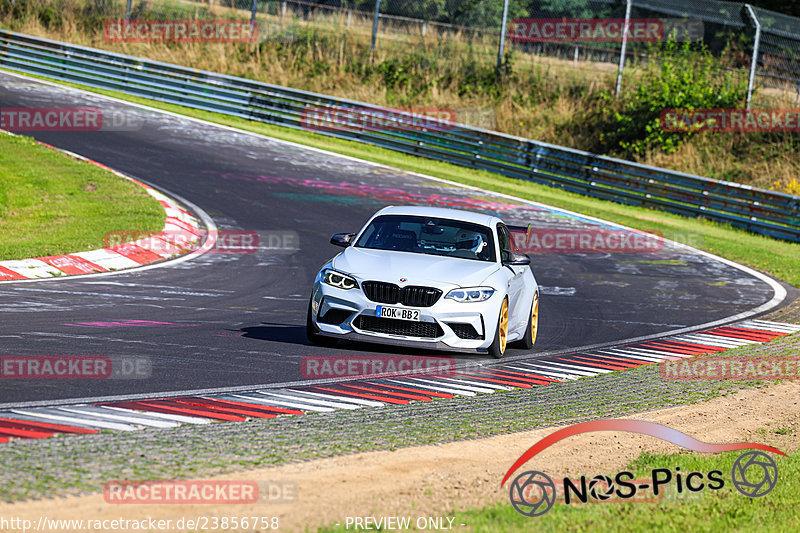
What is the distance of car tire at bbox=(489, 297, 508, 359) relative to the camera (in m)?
10.7

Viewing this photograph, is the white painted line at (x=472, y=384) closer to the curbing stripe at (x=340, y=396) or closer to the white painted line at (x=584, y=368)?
the curbing stripe at (x=340, y=396)

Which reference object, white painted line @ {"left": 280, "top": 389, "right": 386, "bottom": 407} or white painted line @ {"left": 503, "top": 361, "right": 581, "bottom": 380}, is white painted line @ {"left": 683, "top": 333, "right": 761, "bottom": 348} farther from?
white painted line @ {"left": 280, "top": 389, "right": 386, "bottom": 407}

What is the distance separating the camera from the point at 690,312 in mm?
15883

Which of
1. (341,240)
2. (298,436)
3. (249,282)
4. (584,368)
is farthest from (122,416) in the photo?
(249,282)

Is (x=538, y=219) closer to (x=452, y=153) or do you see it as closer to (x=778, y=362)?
(x=452, y=153)

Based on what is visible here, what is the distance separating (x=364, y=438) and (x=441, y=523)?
1.78m

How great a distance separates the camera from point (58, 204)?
19266 mm

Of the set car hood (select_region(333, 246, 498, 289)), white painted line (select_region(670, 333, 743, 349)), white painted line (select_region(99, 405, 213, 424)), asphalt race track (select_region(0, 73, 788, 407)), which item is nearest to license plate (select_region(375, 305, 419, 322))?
car hood (select_region(333, 246, 498, 289))

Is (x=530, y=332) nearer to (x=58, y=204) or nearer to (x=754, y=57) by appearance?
(x=58, y=204)

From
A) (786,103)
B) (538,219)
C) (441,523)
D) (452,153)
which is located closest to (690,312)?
(538,219)

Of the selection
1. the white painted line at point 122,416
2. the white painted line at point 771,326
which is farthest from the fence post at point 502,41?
the white painted line at point 122,416

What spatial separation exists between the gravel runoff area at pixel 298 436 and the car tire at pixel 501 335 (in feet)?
3.55

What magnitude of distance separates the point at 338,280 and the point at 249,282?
4.65m

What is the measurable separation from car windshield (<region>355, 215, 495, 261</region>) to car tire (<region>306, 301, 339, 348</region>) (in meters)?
1.26
